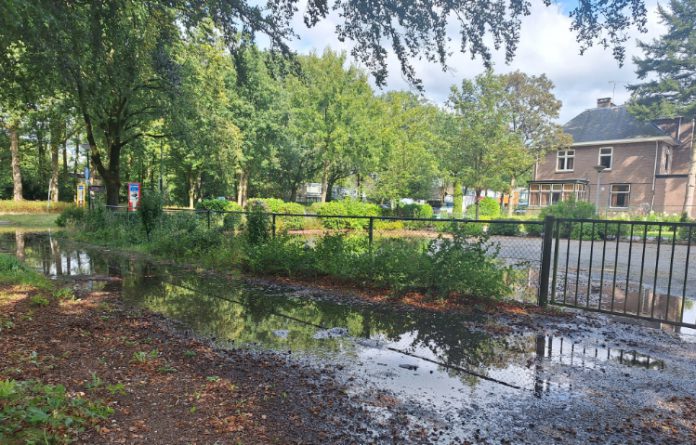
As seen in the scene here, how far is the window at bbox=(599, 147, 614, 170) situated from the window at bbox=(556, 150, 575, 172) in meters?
2.19

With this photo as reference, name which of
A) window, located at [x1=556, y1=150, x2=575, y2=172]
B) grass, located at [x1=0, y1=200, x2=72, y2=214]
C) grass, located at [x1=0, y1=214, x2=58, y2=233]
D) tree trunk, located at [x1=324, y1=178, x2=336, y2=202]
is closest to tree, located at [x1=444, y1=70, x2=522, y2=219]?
window, located at [x1=556, y1=150, x2=575, y2=172]

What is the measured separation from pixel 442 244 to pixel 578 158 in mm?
35574

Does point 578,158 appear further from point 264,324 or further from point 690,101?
point 264,324

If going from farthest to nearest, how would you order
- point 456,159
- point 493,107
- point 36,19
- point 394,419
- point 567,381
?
point 456,159
point 493,107
point 36,19
point 567,381
point 394,419

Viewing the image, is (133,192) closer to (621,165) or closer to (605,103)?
(621,165)

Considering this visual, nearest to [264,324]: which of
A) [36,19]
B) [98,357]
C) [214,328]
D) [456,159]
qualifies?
[214,328]

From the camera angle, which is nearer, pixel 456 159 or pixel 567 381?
pixel 567 381

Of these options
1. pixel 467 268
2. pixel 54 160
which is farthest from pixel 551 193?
pixel 54 160

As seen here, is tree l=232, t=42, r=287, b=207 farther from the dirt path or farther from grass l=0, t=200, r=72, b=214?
the dirt path

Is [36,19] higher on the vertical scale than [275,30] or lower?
lower

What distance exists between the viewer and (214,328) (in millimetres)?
5391

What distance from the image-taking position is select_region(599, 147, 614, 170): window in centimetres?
3466

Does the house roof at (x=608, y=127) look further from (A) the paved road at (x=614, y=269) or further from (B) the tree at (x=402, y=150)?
(A) the paved road at (x=614, y=269)

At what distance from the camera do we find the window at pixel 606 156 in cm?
3466
